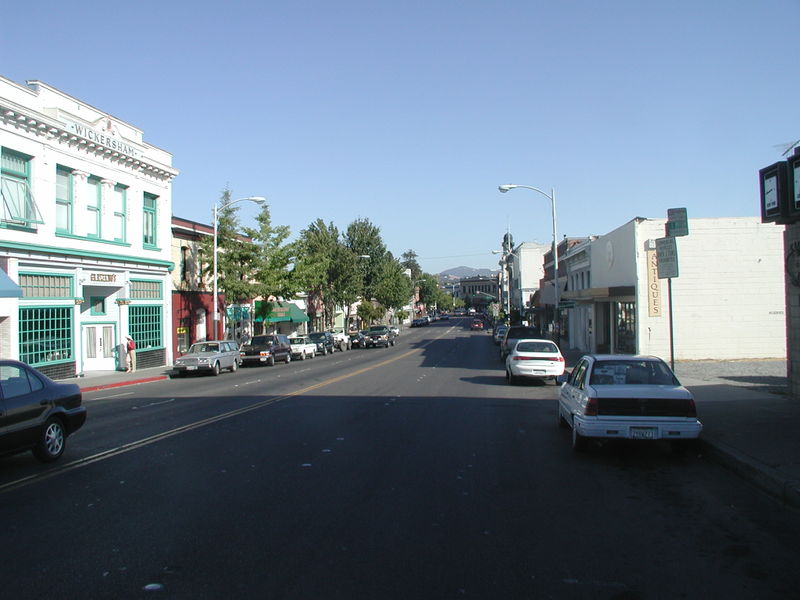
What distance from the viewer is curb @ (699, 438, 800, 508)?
7.39 metres

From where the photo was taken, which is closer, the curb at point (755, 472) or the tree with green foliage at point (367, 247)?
the curb at point (755, 472)

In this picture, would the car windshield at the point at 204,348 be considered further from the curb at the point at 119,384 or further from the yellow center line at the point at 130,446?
the yellow center line at the point at 130,446

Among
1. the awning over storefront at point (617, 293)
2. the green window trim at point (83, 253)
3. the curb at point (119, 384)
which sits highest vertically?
the green window trim at point (83, 253)

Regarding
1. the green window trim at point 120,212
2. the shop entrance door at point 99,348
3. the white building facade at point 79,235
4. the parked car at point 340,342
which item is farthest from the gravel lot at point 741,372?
the parked car at point 340,342

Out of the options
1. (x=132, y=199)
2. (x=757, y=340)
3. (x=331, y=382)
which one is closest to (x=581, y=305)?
(x=757, y=340)

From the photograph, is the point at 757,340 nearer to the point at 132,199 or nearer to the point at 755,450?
the point at 755,450

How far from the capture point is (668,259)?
14586mm

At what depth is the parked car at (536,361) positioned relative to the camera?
21.5 meters

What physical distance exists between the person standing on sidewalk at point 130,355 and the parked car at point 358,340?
26.5 m

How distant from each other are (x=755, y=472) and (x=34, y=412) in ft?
30.8

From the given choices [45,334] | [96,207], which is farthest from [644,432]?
[96,207]

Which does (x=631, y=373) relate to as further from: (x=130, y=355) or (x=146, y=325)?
(x=146, y=325)

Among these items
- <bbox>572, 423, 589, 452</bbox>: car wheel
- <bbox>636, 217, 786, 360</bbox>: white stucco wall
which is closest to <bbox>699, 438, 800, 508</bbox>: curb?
<bbox>572, 423, 589, 452</bbox>: car wheel

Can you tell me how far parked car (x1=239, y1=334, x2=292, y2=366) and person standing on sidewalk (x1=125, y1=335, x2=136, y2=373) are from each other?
5.47m
